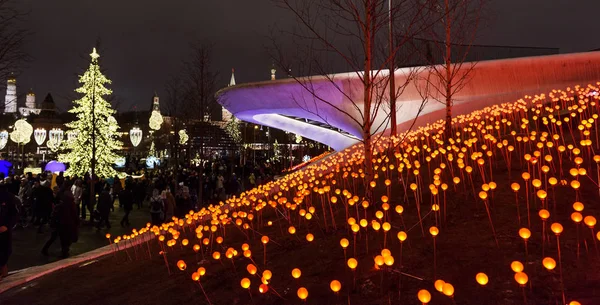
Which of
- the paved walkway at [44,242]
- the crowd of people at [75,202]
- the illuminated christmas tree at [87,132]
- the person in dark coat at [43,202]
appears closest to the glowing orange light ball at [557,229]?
the crowd of people at [75,202]

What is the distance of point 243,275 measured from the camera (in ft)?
13.6

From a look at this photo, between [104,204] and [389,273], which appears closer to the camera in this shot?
[389,273]

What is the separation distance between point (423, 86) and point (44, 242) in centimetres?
1532

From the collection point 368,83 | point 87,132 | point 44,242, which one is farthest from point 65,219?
point 87,132

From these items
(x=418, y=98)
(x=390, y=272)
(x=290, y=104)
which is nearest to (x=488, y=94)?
(x=418, y=98)

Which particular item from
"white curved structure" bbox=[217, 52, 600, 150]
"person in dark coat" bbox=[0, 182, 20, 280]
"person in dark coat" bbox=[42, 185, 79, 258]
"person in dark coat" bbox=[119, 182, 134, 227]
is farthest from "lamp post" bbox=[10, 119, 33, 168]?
"person in dark coat" bbox=[0, 182, 20, 280]

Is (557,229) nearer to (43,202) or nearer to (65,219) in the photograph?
(65,219)

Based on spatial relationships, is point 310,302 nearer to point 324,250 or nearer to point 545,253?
point 324,250

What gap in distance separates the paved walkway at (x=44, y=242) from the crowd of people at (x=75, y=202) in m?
0.20

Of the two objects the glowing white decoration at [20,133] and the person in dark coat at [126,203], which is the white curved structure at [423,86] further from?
the glowing white decoration at [20,133]

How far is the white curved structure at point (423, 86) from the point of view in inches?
573

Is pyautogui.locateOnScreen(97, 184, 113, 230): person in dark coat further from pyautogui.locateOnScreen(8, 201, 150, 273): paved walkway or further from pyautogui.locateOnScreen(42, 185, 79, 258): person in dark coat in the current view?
pyautogui.locateOnScreen(42, 185, 79, 258): person in dark coat

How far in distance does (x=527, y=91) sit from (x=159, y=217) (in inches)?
594

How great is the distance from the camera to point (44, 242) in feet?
30.3
